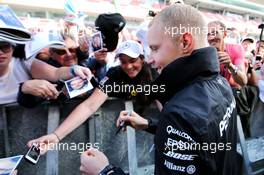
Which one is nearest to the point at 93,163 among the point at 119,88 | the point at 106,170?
the point at 106,170

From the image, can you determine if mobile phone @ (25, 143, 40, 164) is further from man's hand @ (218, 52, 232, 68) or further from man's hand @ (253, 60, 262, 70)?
man's hand @ (253, 60, 262, 70)

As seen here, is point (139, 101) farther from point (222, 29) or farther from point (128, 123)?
point (222, 29)

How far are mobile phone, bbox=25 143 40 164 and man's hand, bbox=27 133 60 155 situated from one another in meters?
0.03

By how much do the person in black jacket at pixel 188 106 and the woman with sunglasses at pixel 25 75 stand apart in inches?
25.0

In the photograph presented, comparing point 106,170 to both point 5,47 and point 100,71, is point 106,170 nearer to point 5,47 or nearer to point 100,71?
point 5,47

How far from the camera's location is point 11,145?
2.04 m

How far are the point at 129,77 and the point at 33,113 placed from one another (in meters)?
0.85

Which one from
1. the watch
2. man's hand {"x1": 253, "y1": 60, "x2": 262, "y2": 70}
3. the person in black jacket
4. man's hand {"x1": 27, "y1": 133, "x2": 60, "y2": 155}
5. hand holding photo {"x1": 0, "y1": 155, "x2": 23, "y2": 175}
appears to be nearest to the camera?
the person in black jacket

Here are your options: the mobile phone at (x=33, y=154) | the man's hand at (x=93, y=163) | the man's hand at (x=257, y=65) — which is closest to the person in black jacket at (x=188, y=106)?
the man's hand at (x=93, y=163)

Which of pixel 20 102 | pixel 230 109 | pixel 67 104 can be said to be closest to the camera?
pixel 230 109

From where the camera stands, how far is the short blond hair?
142 cm

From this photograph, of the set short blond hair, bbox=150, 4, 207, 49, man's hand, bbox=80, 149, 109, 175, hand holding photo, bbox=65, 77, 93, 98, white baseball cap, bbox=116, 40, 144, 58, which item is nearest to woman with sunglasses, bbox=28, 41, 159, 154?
white baseball cap, bbox=116, 40, 144, 58

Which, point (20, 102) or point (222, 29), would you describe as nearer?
point (20, 102)

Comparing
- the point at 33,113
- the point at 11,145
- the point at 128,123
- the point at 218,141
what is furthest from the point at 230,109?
the point at 11,145
